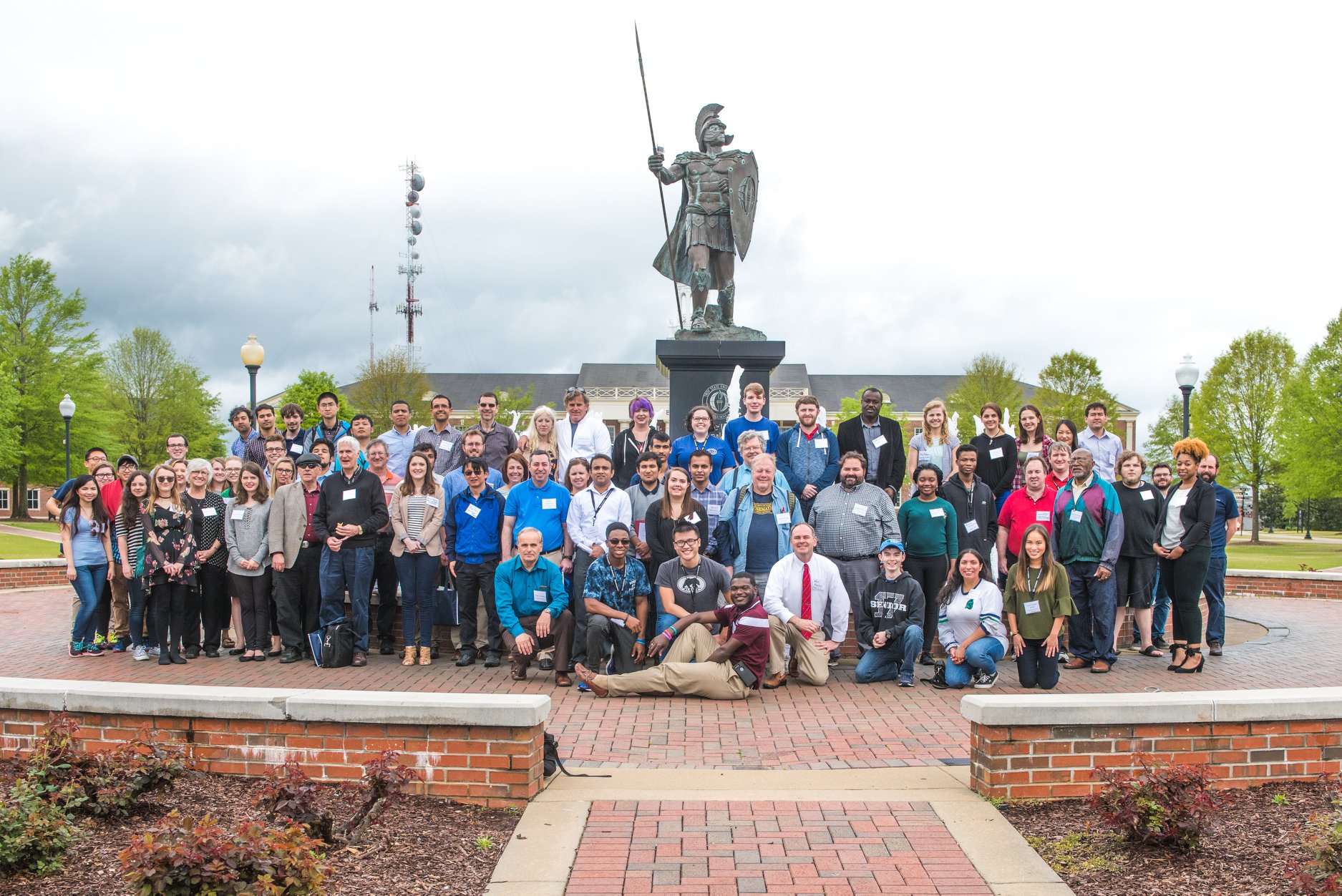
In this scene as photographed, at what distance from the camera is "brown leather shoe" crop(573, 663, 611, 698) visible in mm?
7383

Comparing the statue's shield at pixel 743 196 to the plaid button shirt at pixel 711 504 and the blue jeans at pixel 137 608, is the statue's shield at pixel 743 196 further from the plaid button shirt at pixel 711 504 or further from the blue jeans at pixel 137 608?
the blue jeans at pixel 137 608

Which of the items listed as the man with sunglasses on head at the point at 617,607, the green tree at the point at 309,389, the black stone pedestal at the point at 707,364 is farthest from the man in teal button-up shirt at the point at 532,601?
the green tree at the point at 309,389

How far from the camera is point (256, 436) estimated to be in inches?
418

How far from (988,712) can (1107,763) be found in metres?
0.68

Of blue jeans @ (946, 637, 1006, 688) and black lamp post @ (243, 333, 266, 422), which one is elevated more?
black lamp post @ (243, 333, 266, 422)

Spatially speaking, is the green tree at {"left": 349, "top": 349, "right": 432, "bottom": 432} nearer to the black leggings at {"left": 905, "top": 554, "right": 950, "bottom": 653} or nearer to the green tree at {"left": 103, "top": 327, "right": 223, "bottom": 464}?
the green tree at {"left": 103, "top": 327, "right": 223, "bottom": 464}

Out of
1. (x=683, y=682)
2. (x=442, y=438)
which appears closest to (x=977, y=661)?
(x=683, y=682)

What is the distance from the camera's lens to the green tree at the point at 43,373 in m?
43.0

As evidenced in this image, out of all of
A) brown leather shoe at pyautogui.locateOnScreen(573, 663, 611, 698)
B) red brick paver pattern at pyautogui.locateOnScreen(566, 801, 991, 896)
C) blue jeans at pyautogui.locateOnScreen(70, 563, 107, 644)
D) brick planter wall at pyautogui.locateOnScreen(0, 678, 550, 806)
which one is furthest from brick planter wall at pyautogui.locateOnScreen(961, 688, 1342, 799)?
blue jeans at pyautogui.locateOnScreen(70, 563, 107, 644)

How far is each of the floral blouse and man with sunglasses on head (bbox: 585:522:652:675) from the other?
3.58 metres

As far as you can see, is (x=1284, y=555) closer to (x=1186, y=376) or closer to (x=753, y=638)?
(x=1186, y=376)

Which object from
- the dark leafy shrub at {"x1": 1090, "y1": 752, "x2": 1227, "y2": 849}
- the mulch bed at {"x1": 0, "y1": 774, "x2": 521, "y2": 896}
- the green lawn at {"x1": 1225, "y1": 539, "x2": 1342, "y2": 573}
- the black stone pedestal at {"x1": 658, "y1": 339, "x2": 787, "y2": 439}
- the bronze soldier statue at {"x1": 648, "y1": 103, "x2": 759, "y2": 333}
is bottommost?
the green lawn at {"x1": 1225, "y1": 539, "x2": 1342, "y2": 573}

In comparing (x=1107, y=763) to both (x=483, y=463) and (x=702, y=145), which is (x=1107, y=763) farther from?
(x=702, y=145)

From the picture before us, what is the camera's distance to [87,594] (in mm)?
9539
